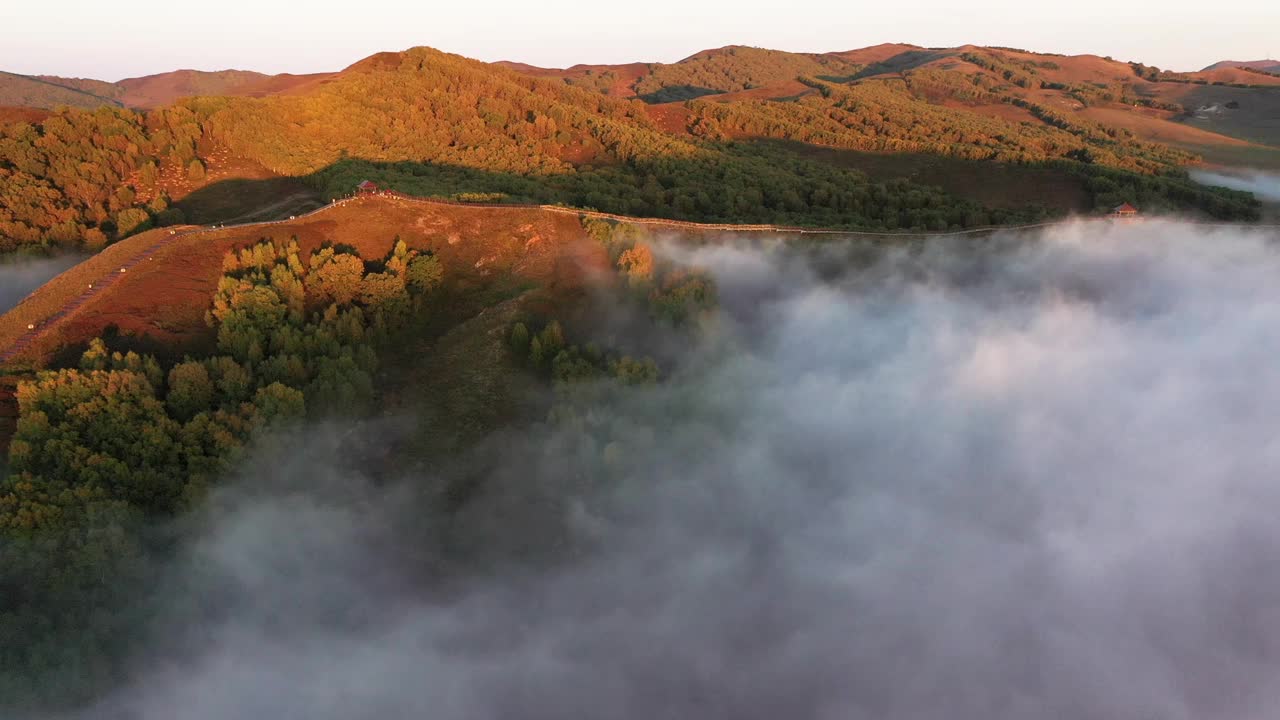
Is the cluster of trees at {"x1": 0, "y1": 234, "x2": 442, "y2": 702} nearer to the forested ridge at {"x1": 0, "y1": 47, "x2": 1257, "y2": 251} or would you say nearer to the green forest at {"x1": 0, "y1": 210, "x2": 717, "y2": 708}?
the green forest at {"x1": 0, "y1": 210, "x2": 717, "y2": 708}

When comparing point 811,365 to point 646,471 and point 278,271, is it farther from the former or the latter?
point 278,271

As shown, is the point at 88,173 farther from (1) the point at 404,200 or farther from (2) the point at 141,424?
(2) the point at 141,424

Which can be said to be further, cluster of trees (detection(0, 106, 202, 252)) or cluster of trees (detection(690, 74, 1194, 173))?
cluster of trees (detection(690, 74, 1194, 173))

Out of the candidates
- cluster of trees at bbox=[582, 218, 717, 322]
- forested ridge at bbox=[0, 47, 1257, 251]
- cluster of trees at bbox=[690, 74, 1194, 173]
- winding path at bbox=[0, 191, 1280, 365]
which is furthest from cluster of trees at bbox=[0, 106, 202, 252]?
cluster of trees at bbox=[690, 74, 1194, 173]

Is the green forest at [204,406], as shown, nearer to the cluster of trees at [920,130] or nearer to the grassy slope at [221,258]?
the grassy slope at [221,258]

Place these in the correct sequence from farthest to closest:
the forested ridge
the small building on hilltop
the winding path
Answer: the forested ridge → the small building on hilltop → the winding path

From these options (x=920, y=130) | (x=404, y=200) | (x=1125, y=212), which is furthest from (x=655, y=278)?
(x=920, y=130)
